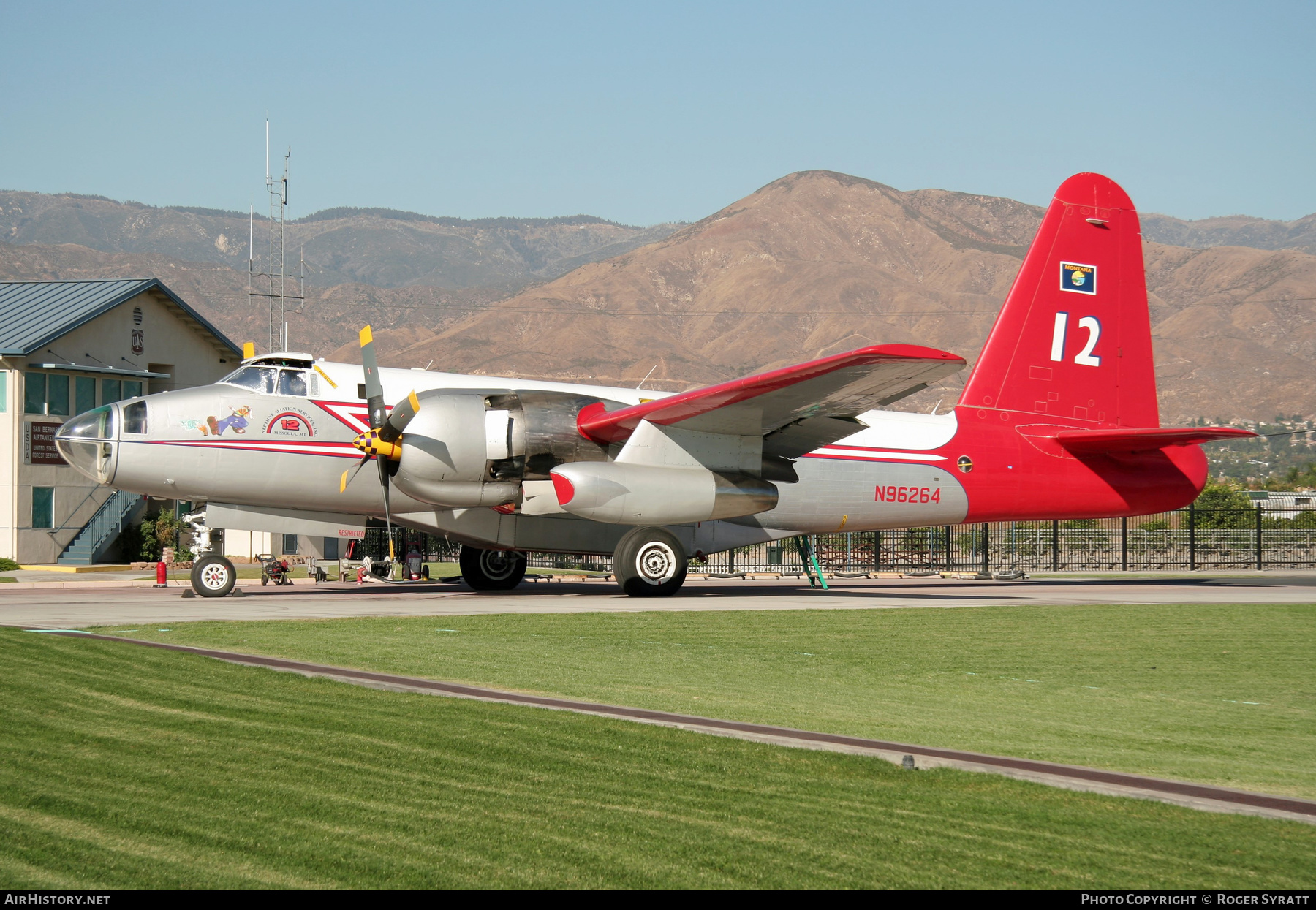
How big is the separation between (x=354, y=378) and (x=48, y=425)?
20.4 m

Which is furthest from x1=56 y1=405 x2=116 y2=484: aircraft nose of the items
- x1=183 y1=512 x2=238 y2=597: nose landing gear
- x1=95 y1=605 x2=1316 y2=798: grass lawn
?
x1=95 y1=605 x2=1316 y2=798: grass lawn

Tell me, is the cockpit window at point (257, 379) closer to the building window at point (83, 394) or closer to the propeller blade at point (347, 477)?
the propeller blade at point (347, 477)

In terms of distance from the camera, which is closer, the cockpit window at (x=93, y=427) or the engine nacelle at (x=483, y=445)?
the engine nacelle at (x=483, y=445)

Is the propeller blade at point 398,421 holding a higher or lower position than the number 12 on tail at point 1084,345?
lower

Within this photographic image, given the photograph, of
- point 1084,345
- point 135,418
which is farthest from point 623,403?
point 1084,345

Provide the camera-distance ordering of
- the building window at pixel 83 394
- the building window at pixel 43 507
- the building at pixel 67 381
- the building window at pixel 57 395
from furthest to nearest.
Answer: the building window at pixel 83 394, the building window at pixel 57 395, the building window at pixel 43 507, the building at pixel 67 381

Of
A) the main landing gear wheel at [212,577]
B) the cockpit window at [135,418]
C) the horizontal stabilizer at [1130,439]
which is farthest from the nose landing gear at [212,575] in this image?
the horizontal stabilizer at [1130,439]

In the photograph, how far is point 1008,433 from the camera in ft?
86.6

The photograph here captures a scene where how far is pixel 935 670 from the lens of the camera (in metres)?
13.1

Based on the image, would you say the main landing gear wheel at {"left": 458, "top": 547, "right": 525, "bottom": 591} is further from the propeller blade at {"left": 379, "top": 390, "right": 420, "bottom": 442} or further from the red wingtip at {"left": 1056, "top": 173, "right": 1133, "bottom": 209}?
the red wingtip at {"left": 1056, "top": 173, "right": 1133, "bottom": 209}

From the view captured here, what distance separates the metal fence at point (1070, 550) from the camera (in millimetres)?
43594

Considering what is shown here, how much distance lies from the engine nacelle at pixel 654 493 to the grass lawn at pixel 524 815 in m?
12.8
